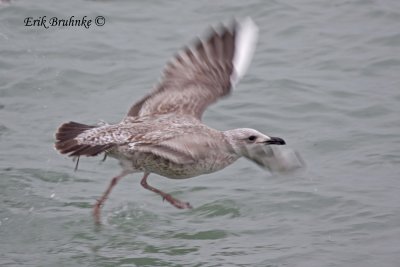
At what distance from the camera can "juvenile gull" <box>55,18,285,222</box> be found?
7.52 metres

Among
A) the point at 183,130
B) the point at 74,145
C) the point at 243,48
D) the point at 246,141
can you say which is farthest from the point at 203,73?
the point at 74,145

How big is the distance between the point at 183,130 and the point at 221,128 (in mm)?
2418

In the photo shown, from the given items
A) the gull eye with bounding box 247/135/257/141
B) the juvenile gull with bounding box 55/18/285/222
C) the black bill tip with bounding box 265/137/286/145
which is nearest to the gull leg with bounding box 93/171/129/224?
the juvenile gull with bounding box 55/18/285/222

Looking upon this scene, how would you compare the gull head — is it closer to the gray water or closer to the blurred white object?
the blurred white object

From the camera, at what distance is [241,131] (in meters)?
8.05

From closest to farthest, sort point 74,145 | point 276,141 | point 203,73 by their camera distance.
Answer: point 74,145, point 276,141, point 203,73

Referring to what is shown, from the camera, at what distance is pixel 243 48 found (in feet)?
28.8

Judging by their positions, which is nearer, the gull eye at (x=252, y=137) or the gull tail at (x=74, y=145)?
Answer: the gull tail at (x=74, y=145)

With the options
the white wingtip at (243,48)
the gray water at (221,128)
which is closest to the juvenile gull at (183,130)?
the white wingtip at (243,48)

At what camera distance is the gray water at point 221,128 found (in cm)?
765

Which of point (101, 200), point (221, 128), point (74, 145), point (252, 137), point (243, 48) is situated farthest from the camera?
point (221, 128)

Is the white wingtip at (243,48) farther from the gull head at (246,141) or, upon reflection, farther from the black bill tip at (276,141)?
the black bill tip at (276,141)

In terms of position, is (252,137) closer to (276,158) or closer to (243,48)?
(276,158)

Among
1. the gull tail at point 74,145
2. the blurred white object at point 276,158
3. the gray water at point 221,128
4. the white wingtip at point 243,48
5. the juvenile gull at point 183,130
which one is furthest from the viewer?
the white wingtip at point 243,48
